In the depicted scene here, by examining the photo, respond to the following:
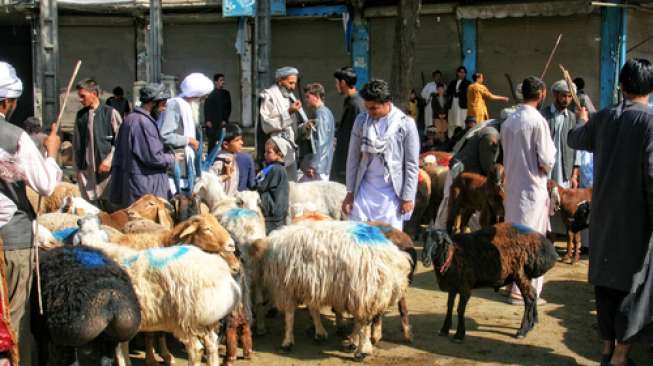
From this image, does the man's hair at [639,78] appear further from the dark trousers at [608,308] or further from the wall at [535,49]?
the wall at [535,49]

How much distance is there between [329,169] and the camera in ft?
32.5

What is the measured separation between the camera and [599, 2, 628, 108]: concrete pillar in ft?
52.7

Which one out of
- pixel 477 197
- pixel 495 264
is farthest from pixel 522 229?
pixel 477 197

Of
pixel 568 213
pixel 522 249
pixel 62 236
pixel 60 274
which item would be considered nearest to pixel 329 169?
pixel 568 213

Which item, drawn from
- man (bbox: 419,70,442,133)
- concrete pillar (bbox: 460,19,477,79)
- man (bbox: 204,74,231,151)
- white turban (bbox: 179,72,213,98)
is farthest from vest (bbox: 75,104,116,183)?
concrete pillar (bbox: 460,19,477,79)

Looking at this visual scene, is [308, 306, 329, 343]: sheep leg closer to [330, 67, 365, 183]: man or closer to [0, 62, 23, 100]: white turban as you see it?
[330, 67, 365, 183]: man

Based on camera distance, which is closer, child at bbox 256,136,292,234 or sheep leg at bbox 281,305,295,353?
sheep leg at bbox 281,305,295,353

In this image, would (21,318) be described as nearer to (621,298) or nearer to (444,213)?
(621,298)

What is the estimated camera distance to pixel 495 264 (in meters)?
6.65

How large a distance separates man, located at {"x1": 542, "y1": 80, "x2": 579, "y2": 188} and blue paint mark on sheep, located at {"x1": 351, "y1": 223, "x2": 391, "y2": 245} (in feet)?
11.7

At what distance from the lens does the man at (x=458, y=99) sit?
18109 millimetres

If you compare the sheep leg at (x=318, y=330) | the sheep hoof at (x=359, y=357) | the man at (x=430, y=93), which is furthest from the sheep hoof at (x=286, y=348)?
the man at (x=430, y=93)

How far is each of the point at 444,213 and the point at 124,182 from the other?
13.7 feet

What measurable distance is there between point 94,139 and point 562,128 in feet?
17.0
